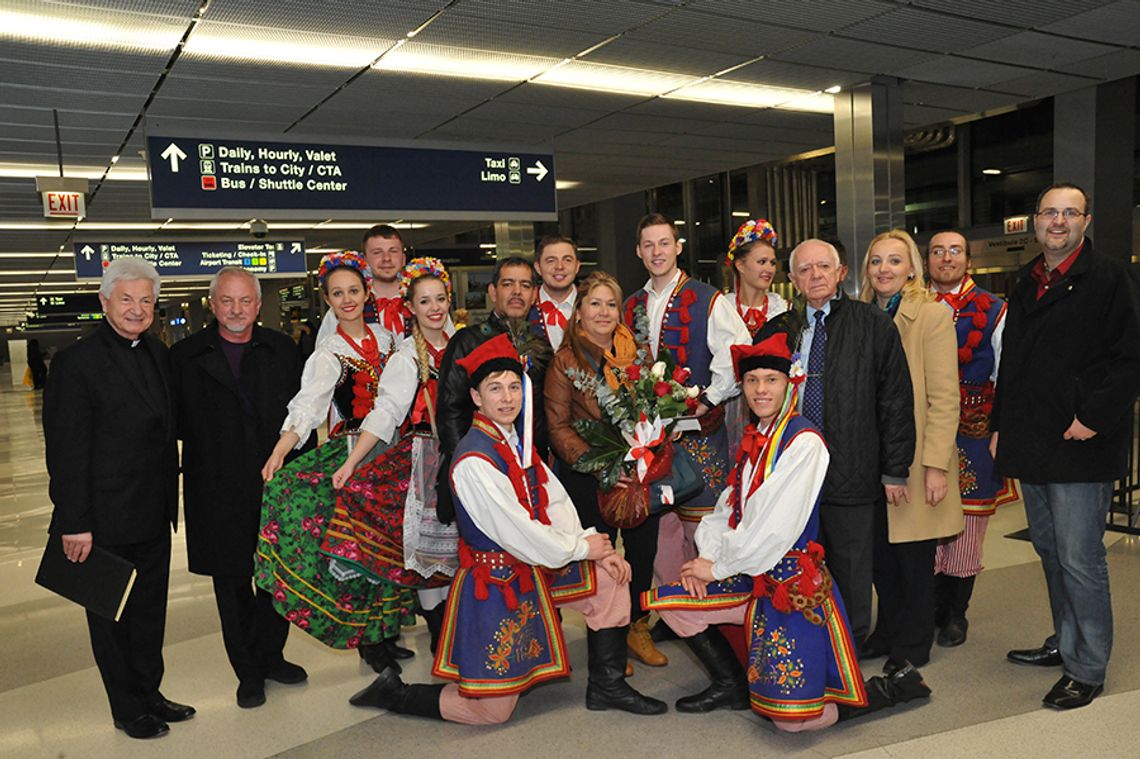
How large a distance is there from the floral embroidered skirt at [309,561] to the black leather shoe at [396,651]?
37 centimetres

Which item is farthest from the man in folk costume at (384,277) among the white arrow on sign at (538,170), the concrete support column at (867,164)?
the concrete support column at (867,164)

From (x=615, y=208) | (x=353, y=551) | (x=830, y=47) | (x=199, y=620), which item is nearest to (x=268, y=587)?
(x=353, y=551)

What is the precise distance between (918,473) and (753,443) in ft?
2.63

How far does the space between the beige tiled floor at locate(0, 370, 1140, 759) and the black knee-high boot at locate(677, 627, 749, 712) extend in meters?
0.05

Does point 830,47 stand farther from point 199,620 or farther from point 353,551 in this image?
point 199,620

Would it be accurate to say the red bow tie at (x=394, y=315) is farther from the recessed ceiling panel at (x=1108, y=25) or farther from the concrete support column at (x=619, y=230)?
the concrete support column at (x=619, y=230)

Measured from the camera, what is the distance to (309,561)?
135 inches

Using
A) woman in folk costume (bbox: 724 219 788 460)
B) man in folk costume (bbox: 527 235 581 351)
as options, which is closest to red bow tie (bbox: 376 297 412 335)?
man in folk costume (bbox: 527 235 581 351)

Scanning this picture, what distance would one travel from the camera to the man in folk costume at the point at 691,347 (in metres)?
3.58

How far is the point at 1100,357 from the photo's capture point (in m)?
3.05

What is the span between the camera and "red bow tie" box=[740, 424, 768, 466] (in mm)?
2975

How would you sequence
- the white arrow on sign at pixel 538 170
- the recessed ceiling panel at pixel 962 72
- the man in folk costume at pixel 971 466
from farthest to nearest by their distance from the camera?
1. the white arrow on sign at pixel 538 170
2. the recessed ceiling panel at pixel 962 72
3. the man in folk costume at pixel 971 466

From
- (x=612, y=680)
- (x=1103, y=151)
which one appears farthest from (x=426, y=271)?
(x=1103, y=151)

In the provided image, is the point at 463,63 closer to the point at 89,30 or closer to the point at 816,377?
the point at 89,30
